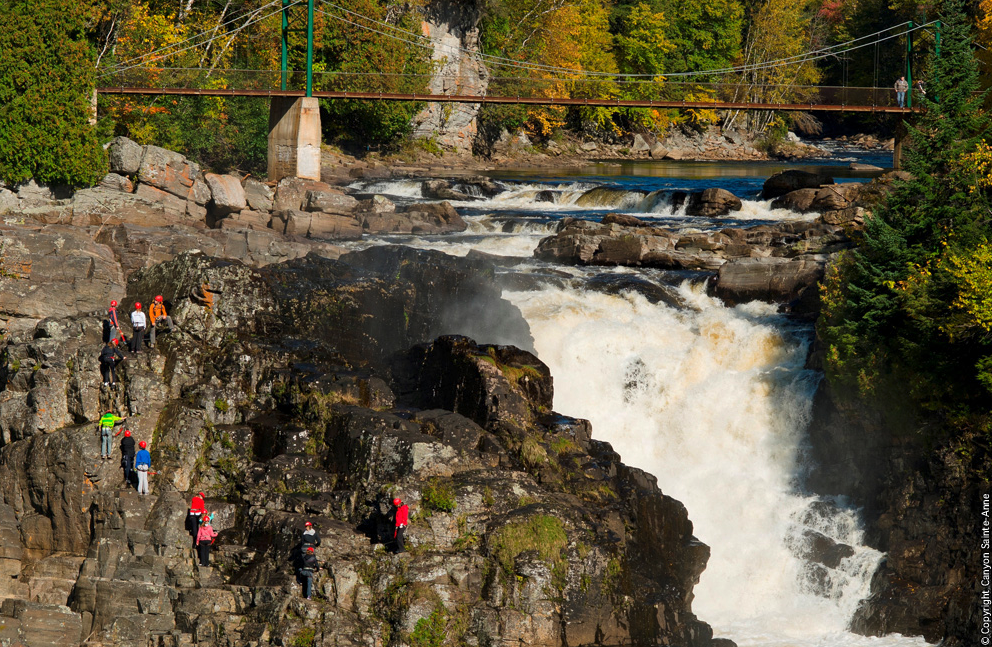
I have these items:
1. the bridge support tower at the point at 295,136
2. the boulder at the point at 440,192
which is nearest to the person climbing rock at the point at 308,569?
the bridge support tower at the point at 295,136

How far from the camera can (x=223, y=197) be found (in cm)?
5222

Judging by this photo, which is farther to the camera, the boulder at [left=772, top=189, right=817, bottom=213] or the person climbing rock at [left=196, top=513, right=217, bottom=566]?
the boulder at [left=772, top=189, right=817, bottom=213]

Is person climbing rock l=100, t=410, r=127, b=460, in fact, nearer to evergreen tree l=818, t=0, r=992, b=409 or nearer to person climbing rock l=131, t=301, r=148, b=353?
person climbing rock l=131, t=301, r=148, b=353

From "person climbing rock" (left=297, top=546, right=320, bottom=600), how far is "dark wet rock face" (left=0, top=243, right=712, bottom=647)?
296mm

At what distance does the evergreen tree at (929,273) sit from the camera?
Answer: 32656 mm

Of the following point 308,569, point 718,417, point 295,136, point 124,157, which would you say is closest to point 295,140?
point 295,136

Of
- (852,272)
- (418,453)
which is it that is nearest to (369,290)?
(418,453)

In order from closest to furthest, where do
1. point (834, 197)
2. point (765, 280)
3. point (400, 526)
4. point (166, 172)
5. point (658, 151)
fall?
1. point (400, 526)
2. point (765, 280)
3. point (166, 172)
4. point (834, 197)
5. point (658, 151)

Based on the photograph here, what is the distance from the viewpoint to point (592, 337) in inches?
1576

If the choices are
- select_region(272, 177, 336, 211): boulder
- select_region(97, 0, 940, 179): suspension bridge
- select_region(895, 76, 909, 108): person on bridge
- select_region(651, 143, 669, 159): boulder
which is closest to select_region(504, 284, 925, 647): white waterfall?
select_region(272, 177, 336, 211): boulder

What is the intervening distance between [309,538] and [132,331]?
37.7 ft

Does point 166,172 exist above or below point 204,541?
above

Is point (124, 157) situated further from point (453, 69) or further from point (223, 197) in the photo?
point (453, 69)

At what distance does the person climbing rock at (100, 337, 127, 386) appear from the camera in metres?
32.3
